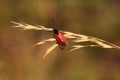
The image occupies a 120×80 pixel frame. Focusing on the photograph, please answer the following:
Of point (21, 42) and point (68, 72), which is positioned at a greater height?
point (21, 42)

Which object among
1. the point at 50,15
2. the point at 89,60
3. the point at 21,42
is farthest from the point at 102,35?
the point at 21,42

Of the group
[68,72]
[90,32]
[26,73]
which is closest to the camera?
[26,73]

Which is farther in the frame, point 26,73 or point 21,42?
point 21,42

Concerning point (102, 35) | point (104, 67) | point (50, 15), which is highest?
point (50, 15)

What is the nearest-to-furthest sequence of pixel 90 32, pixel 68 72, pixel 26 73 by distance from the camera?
pixel 26 73, pixel 68 72, pixel 90 32

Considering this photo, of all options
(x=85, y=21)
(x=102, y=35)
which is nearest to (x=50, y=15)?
(x=85, y=21)

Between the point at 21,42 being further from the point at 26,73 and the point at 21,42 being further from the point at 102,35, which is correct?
the point at 102,35
